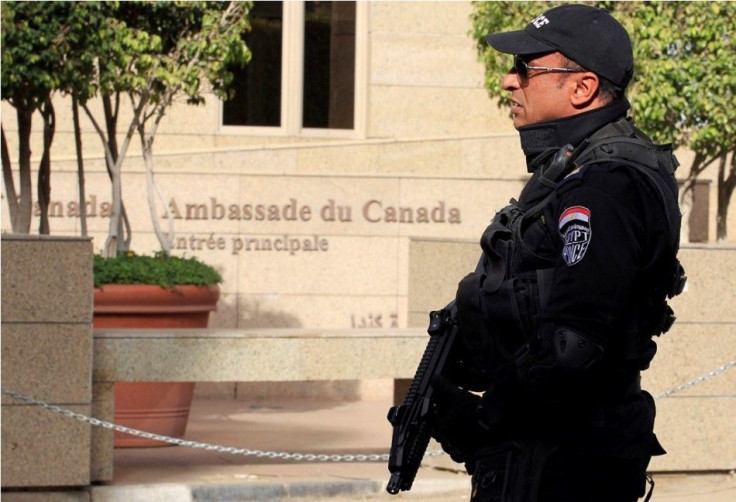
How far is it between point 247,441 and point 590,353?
7.22m

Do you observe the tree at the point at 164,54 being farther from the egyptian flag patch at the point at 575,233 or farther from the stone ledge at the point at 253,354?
the egyptian flag patch at the point at 575,233

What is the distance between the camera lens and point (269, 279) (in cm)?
1276

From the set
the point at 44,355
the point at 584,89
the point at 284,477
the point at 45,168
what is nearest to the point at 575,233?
the point at 584,89

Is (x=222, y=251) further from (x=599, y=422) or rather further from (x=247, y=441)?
(x=599, y=422)

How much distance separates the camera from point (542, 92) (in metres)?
3.15

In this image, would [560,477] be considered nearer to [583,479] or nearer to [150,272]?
[583,479]

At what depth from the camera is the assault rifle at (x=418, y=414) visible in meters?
3.12

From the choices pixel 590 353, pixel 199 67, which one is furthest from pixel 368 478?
pixel 590 353

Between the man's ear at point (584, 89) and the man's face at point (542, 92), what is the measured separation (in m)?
0.02

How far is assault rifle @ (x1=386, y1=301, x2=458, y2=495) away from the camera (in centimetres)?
312

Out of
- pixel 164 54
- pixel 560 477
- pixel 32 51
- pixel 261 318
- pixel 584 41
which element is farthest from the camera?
pixel 261 318

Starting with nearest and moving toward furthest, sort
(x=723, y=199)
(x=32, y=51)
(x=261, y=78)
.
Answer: (x=32, y=51) → (x=723, y=199) → (x=261, y=78)

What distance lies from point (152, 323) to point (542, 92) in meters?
6.77

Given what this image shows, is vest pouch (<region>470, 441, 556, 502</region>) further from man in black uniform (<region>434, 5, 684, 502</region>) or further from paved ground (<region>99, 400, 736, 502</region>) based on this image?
paved ground (<region>99, 400, 736, 502</region>)
